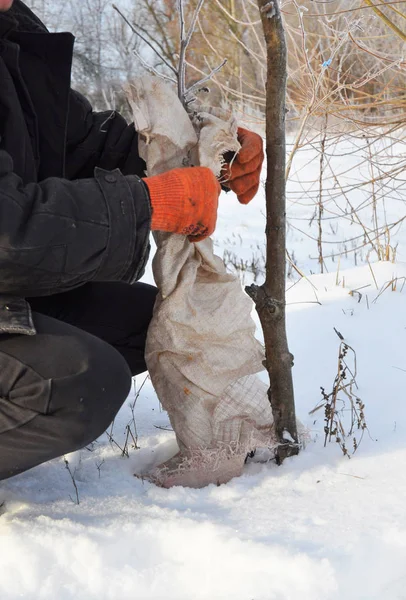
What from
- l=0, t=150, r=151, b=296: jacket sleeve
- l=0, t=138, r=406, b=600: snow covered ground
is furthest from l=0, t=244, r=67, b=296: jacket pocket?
l=0, t=138, r=406, b=600: snow covered ground

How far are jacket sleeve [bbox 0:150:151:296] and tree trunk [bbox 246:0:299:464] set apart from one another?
357 mm

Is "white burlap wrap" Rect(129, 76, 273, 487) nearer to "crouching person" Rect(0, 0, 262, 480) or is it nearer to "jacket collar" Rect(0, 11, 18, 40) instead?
"crouching person" Rect(0, 0, 262, 480)

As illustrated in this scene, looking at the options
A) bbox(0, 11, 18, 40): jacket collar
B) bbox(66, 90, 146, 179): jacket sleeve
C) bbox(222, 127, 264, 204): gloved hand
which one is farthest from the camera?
bbox(66, 90, 146, 179): jacket sleeve

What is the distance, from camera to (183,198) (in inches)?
52.3

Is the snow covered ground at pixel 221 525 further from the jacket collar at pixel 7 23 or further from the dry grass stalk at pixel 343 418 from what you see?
the jacket collar at pixel 7 23

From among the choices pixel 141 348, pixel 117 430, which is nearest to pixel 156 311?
pixel 141 348

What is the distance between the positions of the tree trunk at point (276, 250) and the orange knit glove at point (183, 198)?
0.19 metres

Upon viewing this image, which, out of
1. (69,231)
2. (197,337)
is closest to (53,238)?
(69,231)

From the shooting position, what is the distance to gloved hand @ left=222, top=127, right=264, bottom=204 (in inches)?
62.4

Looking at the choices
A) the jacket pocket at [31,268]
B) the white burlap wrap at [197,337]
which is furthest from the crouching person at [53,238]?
the white burlap wrap at [197,337]

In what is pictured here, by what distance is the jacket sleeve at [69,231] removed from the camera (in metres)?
1.19

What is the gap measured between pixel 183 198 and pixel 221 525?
2.23 ft

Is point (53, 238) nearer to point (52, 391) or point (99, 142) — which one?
point (52, 391)

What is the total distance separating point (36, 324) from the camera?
1.33 m
